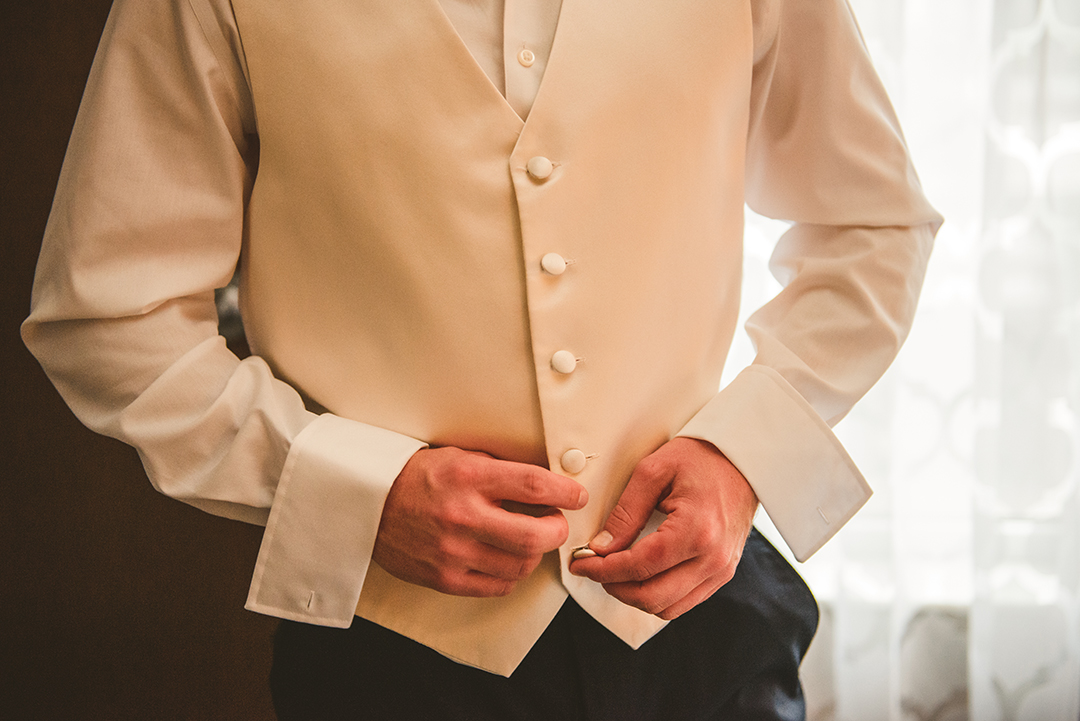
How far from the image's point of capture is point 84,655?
100 cm

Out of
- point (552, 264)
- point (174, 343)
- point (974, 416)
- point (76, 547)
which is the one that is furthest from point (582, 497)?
point (974, 416)

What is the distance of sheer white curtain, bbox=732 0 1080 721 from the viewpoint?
1.34 m

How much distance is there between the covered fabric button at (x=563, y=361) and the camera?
22.7 inches

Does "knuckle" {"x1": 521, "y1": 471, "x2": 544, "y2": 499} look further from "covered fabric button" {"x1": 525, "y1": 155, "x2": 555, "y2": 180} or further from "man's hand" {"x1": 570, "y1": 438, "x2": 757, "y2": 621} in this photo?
"covered fabric button" {"x1": 525, "y1": 155, "x2": 555, "y2": 180}

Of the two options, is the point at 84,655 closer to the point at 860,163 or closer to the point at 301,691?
the point at 301,691

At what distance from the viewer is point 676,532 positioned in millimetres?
549

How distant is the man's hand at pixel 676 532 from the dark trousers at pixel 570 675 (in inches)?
4.0

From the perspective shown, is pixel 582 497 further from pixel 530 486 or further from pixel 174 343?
pixel 174 343

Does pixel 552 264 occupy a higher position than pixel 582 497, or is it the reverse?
pixel 552 264

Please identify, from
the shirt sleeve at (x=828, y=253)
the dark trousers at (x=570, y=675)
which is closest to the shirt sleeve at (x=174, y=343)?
the dark trousers at (x=570, y=675)

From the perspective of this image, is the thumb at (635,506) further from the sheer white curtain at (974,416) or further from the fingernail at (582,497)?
the sheer white curtain at (974,416)

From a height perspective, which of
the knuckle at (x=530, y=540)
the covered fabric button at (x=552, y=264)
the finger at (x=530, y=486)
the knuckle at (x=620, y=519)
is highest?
the covered fabric button at (x=552, y=264)

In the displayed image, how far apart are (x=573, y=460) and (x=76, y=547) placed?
2.68 feet

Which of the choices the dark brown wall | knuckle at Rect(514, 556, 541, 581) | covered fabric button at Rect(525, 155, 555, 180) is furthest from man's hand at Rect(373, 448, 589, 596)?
the dark brown wall
